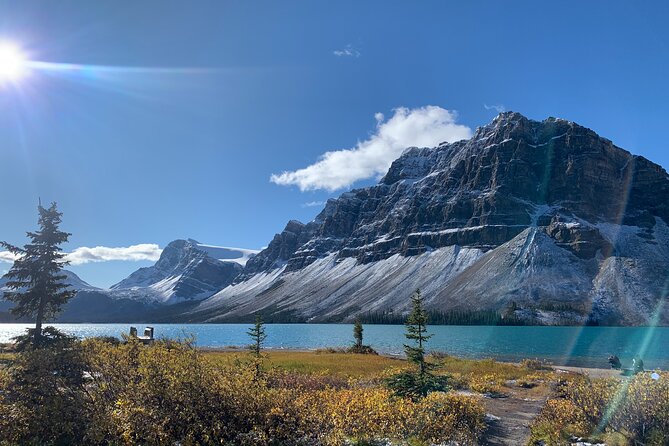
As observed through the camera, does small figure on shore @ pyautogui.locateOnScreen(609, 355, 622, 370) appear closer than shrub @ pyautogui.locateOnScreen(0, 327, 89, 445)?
No

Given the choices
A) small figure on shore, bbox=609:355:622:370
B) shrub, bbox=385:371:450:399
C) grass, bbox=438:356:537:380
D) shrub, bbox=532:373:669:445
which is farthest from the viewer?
small figure on shore, bbox=609:355:622:370

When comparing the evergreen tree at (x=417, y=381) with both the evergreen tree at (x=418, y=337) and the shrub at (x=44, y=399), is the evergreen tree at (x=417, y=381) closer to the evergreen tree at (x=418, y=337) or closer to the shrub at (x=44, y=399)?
the evergreen tree at (x=418, y=337)

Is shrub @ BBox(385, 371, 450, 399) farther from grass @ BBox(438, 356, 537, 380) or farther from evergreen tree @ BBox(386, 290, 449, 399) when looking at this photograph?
Answer: grass @ BBox(438, 356, 537, 380)

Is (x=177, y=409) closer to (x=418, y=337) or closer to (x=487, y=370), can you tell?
(x=418, y=337)

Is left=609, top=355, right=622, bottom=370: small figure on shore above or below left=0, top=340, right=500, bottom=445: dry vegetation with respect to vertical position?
below

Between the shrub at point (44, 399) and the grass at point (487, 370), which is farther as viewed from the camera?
the grass at point (487, 370)

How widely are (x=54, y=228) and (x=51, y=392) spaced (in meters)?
18.2

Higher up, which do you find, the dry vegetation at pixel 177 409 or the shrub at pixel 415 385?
the dry vegetation at pixel 177 409

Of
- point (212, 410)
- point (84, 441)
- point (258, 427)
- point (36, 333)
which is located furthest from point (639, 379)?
point (36, 333)

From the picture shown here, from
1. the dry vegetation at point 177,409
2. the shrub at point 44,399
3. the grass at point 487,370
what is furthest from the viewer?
the grass at point 487,370

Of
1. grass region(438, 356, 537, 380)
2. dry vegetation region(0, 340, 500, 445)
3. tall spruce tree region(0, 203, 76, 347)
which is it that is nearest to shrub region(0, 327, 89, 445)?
dry vegetation region(0, 340, 500, 445)

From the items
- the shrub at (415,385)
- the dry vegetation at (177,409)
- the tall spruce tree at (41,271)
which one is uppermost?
the tall spruce tree at (41,271)

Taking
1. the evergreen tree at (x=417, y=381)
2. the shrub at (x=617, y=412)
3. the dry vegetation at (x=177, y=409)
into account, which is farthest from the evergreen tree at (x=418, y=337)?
the shrub at (x=617, y=412)

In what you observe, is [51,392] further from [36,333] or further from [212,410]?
[36,333]
